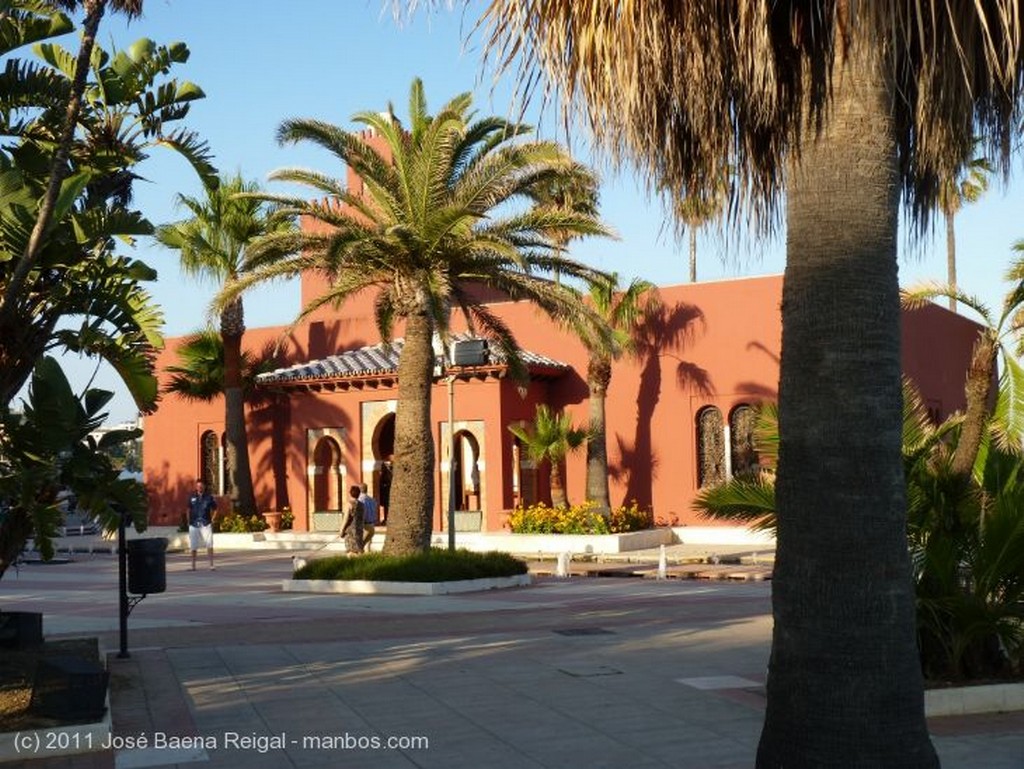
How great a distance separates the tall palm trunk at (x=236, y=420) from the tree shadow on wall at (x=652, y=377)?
985 cm

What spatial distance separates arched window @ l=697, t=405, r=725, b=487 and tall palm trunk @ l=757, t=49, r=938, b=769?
23630 mm

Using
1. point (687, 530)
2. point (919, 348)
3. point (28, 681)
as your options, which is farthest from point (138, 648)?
point (919, 348)

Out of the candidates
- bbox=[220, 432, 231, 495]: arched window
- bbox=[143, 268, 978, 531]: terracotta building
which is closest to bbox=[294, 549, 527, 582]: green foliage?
bbox=[143, 268, 978, 531]: terracotta building

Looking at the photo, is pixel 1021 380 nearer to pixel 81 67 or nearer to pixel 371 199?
pixel 81 67

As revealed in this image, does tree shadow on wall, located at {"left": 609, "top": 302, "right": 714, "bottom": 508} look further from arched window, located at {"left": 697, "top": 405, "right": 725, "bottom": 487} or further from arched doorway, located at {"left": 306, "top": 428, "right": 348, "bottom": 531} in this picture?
arched doorway, located at {"left": 306, "top": 428, "right": 348, "bottom": 531}

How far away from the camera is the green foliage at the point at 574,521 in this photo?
2744 centimetres

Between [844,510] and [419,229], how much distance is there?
47.3ft

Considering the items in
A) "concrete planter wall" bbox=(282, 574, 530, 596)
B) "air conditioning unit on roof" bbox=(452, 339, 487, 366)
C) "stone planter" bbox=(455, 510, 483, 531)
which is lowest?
"concrete planter wall" bbox=(282, 574, 530, 596)

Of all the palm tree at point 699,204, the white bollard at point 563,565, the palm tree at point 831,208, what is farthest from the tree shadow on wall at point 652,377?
the palm tree at point 831,208

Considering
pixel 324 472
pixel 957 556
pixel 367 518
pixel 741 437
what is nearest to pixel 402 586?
pixel 367 518

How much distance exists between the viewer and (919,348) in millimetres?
30000

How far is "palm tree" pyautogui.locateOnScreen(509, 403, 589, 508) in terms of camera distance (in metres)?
28.5

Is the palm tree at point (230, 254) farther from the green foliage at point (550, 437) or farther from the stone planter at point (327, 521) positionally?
the green foliage at point (550, 437)

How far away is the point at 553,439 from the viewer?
28578 mm
